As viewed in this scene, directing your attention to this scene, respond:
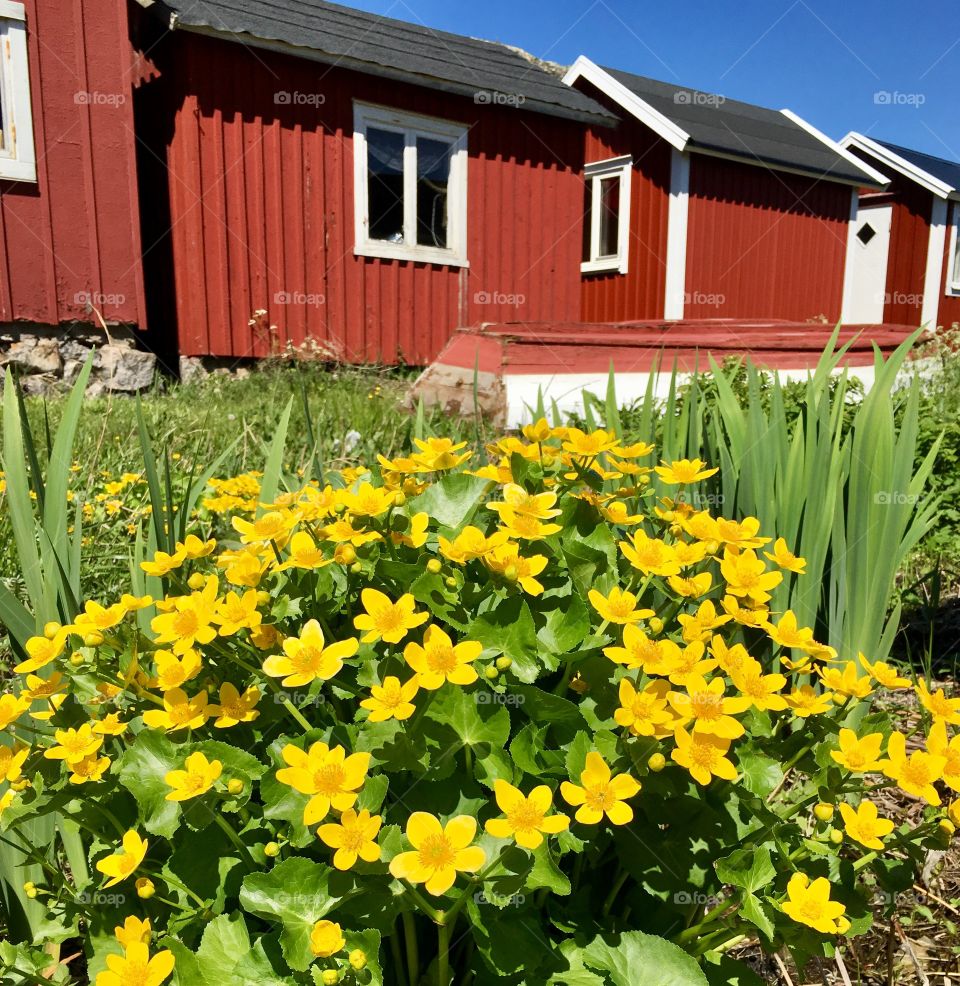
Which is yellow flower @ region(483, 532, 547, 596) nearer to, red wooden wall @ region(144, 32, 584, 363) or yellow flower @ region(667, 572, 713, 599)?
yellow flower @ region(667, 572, 713, 599)

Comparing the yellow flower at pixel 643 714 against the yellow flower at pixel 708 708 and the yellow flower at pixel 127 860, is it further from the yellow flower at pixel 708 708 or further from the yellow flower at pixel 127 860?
the yellow flower at pixel 127 860

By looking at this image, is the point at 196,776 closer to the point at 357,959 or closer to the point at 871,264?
the point at 357,959

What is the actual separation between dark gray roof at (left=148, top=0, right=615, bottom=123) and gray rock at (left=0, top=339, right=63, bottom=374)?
300 centimetres

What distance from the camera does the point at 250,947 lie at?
824mm

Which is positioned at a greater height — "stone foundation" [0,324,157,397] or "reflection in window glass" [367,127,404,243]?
"reflection in window glass" [367,127,404,243]

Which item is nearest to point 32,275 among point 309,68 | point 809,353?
point 309,68

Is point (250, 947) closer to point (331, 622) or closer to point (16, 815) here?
point (16, 815)

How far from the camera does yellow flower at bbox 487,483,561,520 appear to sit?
946 millimetres

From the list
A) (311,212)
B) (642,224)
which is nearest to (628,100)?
(642,224)

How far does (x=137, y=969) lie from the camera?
0.71 m

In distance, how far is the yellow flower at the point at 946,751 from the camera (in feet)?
2.51

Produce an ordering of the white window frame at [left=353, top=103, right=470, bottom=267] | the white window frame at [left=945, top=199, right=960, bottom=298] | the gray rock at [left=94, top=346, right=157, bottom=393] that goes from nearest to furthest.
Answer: the gray rock at [left=94, top=346, right=157, bottom=393]
the white window frame at [left=353, top=103, right=470, bottom=267]
the white window frame at [left=945, top=199, right=960, bottom=298]

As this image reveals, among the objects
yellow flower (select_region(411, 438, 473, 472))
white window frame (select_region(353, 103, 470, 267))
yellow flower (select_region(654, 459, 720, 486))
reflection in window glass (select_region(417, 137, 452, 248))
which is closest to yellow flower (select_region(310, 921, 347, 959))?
yellow flower (select_region(411, 438, 473, 472))

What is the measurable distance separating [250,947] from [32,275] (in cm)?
724
